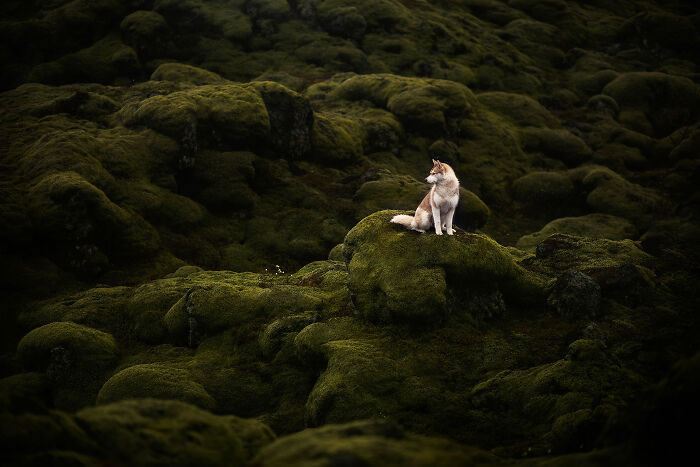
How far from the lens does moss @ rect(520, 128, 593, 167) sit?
1806 inches

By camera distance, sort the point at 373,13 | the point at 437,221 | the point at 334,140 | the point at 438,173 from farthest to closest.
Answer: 1. the point at 373,13
2. the point at 334,140
3. the point at 437,221
4. the point at 438,173

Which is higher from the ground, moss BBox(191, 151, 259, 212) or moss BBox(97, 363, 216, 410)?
moss BBox(97, 363, 216, 410)

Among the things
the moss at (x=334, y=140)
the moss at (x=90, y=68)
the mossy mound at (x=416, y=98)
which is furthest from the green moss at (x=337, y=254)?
the moss at (x=90, y=68)

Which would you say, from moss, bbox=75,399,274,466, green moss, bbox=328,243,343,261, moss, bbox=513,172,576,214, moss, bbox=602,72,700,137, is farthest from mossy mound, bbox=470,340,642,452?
moss, bbox=602,72,700,137

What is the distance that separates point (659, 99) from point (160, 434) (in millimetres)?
67021

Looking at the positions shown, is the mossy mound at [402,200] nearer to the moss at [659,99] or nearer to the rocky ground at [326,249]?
the rocky ground at [326,249]

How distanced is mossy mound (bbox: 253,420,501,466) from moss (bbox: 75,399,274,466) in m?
1.00

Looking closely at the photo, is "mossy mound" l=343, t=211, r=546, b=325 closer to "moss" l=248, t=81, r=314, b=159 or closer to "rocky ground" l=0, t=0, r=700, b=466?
"rocky ground" l=0, t=0, r=700, b=466

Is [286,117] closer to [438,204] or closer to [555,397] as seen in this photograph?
[438,204]

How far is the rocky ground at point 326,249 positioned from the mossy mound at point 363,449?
2.3 inches

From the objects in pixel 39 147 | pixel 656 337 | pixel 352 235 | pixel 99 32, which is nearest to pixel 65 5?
pixel 99 32

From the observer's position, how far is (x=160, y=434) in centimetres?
620

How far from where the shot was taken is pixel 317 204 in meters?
32.0

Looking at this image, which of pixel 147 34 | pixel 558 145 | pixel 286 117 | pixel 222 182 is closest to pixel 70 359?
pixel 222 182
